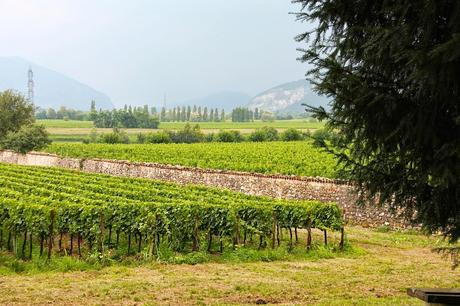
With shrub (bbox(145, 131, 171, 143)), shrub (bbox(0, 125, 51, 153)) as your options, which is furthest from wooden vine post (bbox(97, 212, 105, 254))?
shrub (bbox(145, 131, 171, 143))

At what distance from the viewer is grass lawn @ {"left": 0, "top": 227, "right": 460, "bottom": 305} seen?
11.9 meters

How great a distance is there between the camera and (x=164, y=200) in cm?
2070

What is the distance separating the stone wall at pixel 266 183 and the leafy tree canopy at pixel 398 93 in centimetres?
1003

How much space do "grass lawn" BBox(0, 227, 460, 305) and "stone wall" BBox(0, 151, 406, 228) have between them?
246cm

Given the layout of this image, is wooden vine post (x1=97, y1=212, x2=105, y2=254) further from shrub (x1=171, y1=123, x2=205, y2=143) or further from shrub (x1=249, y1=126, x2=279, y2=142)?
shrub (x1=171, y1=123, x2=205, y2=143)

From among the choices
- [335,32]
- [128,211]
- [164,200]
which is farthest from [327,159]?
[335,32]

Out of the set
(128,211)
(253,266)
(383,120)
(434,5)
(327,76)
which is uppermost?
(434,5)

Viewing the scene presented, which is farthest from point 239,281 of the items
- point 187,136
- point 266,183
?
point 187,136

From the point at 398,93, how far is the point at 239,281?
8597 mm

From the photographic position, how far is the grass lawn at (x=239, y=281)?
11898 mm

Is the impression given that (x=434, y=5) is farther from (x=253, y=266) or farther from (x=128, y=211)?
(x=128, y=211)

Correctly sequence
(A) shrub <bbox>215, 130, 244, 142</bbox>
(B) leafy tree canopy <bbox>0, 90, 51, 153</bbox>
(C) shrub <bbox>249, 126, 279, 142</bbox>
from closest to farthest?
(B) leafy tree canopy <bbox>0, 90, 51, 153</bbox>
(A) shrub <bbox>215, 130, 244, 142</bbox>
(C) shrub <bbox>249, 126, 279, 142</bbox>

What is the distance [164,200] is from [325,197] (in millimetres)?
9501

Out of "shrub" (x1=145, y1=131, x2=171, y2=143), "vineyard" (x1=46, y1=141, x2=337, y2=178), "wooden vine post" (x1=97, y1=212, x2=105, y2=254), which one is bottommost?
"wooden vine post" (x1=97, y1=212, x2=105, y2=254)
